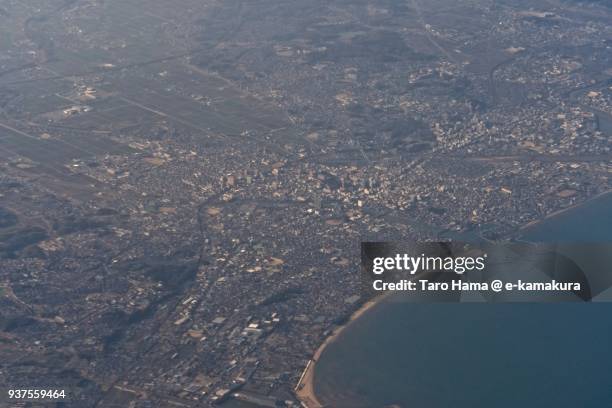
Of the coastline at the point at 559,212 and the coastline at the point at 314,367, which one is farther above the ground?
the coastline at the point at 314,367

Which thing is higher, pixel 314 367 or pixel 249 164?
pixel 314 367

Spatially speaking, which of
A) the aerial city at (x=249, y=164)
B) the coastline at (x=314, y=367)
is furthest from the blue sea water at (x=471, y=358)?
the aerial city at (x=249, y=164)

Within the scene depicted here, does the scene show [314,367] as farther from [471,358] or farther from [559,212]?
[559,212]

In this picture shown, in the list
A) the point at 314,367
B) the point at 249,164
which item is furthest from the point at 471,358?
the point at 249,164

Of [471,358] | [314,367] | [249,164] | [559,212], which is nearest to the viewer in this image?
[314,367]

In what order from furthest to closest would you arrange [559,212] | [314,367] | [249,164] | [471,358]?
1. [249,164]
2. [559,212]
3. [471,358]
4. [314,367]

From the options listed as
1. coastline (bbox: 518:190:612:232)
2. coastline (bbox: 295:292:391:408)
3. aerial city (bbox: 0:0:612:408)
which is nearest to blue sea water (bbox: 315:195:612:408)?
coastline (bbox: 295:292:391:408)

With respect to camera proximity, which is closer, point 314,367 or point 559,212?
point 314,367

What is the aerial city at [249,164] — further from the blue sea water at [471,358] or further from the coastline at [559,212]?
the blue sea water at [471,358]
